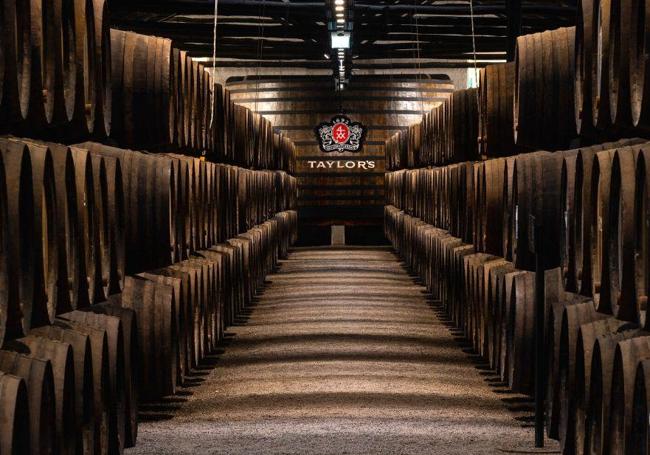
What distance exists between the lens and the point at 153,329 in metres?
6.68

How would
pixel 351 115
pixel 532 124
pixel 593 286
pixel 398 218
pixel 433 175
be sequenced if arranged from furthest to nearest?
1. pixel 351 115
2. pixel 398 218
3. pixel 433 175
4. pixel 532 124
5. pixel 593 286

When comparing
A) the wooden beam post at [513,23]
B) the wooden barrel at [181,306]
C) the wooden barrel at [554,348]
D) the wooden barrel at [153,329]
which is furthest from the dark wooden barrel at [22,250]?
the wooden beam post at [513,23]

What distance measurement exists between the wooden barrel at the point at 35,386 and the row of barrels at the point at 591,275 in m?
1.78

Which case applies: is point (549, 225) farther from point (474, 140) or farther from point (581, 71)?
point (474, 140)

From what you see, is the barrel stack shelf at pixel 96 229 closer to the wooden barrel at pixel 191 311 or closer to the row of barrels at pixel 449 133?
the wooden barrel at pixel 191 311

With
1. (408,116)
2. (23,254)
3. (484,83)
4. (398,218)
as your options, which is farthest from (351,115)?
(23,254)

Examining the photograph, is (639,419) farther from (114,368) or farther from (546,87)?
(546,87)

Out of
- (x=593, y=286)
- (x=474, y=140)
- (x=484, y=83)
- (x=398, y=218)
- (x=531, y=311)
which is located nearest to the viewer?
(x=593, y=286)

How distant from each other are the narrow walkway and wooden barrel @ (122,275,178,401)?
5.4 inches

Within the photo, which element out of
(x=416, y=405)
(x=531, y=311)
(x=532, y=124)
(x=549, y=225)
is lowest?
(x=416, y=405)

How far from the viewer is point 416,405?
6680 mm

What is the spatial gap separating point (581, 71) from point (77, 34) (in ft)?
7.07

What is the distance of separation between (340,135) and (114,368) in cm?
1729

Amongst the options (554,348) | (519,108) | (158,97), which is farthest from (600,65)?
(158,97)
